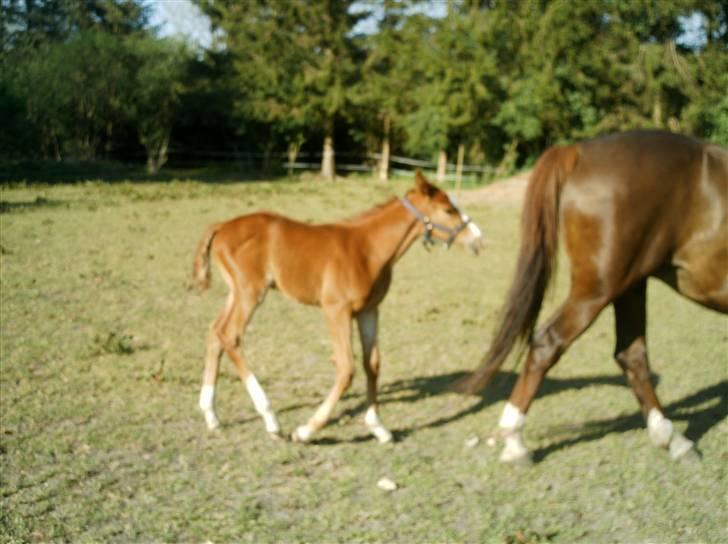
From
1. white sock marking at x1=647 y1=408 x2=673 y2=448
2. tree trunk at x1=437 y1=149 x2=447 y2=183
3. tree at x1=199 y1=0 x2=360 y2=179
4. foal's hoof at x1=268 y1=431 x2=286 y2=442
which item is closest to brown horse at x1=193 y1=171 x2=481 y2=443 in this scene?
foal's hoof at x1=268 y1=431 x2=286 y2=442

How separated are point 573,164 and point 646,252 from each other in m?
0.75

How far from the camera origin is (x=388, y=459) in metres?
4.51

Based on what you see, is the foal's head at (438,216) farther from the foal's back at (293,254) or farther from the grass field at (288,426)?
the grass field at (288,426)

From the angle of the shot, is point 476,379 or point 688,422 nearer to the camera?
point 476,379

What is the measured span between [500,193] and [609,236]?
2168cm

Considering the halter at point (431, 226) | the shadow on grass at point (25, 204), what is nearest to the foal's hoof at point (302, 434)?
the halter at point (431, 226)

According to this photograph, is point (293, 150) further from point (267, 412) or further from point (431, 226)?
point (267, 412)

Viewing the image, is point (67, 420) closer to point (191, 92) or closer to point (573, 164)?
point (573, 164)

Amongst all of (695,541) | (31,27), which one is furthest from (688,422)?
(31,27)

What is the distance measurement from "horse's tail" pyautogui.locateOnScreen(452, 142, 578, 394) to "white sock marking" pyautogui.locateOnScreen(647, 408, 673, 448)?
3.81 feet

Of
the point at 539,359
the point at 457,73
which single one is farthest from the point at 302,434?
the point at 457,73

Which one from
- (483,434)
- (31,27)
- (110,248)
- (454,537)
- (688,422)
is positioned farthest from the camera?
(110,248)

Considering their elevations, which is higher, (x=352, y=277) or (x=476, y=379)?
(x=352, y=277)

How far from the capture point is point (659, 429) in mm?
4863
